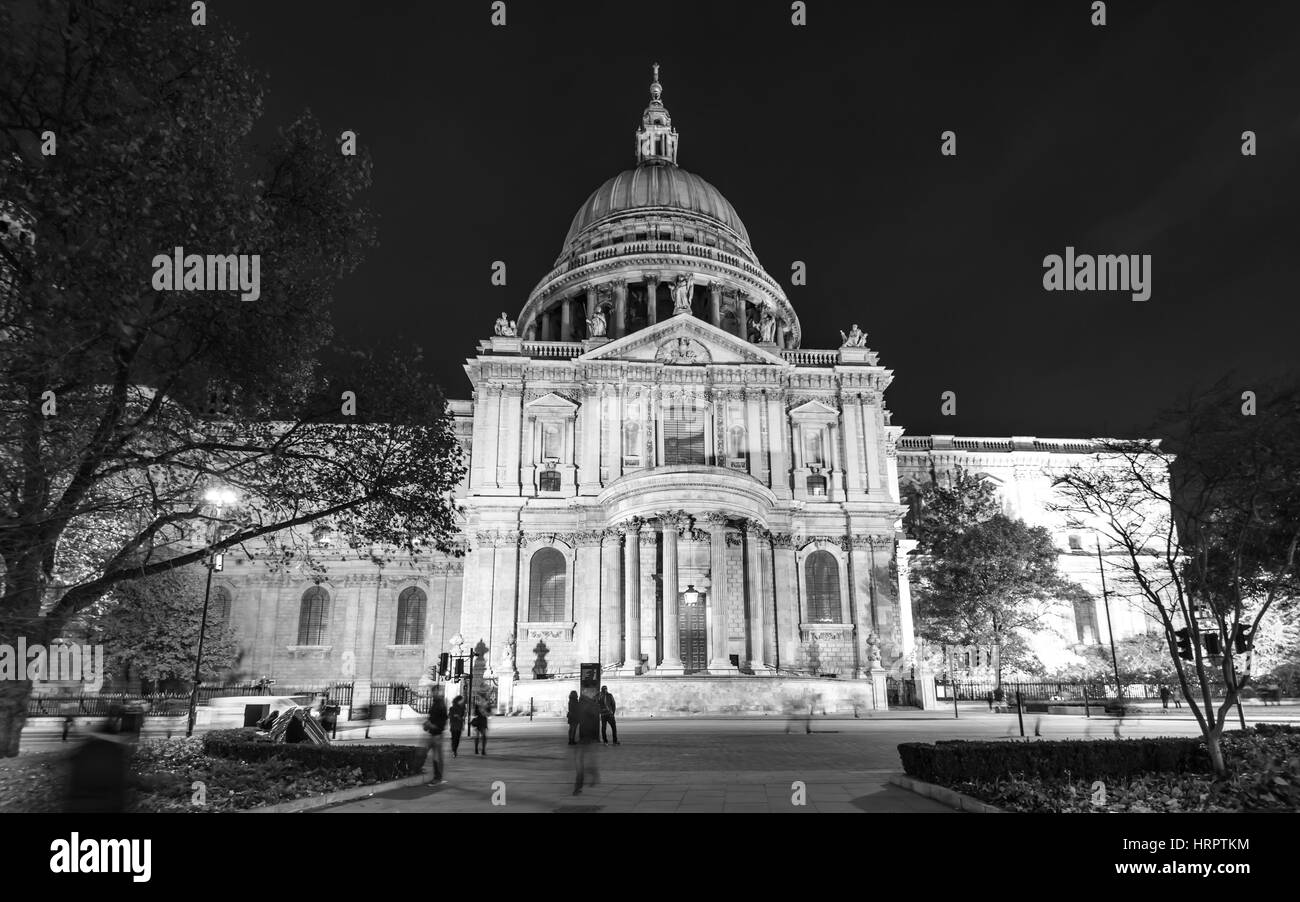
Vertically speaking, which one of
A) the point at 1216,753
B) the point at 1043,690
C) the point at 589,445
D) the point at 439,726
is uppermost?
the point at 589,445

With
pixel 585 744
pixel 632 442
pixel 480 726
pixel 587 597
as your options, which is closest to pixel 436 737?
pixel 585 744

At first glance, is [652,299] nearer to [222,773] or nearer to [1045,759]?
[222,773]

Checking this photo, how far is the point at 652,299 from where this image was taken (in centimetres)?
6494

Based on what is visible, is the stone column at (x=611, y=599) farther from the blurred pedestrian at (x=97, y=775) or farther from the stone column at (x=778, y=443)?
the blurred pedestrian at (x=97, y=775)

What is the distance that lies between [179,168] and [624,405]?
125 feet

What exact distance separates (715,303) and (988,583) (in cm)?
2924

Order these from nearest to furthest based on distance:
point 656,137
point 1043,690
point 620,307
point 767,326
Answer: point 1043,690
point 767,326
point 620,307
point 656,137

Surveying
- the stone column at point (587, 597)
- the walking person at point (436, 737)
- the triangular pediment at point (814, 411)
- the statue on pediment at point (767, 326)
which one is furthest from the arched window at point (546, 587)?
the walking person at point (436, 737)

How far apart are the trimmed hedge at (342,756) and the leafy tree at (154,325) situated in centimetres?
376

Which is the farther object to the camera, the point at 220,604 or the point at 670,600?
the point at 220,604

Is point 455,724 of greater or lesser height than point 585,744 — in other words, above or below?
below


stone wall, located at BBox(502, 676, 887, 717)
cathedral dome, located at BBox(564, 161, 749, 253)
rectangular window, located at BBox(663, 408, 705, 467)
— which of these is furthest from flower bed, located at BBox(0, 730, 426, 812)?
cathedral dome, located at BBox(564, 161, 749, 253)

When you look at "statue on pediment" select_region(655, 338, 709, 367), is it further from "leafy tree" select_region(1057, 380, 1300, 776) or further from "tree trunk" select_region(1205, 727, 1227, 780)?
"tree trunk" select_region(1205, 727, 1227, 780)
